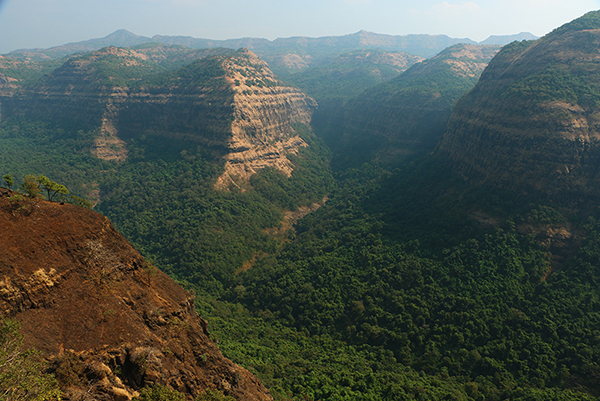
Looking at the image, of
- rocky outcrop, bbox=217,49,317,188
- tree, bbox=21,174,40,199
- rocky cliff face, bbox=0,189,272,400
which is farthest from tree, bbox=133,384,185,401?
rocky outcrop, bbox=217,49,317,188

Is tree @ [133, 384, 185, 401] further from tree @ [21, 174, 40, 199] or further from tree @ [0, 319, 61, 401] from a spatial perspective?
tree @ [21, 174, 40, 199]

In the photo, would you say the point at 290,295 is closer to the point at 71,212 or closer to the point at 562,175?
the point at 71,212

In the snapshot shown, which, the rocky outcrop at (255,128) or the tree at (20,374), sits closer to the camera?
the tree at (20,374)

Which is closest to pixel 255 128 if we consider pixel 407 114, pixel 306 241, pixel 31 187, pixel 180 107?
pixel 180 107

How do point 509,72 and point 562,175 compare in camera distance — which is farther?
point 509,72

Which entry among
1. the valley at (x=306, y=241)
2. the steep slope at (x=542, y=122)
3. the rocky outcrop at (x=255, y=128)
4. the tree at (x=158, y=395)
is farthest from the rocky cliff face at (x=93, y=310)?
the rocky outcrop at (x=255, y=128)

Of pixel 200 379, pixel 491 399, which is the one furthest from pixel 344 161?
pixel 200 379

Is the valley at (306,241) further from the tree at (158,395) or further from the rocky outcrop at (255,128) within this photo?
the tree at (158,395)
